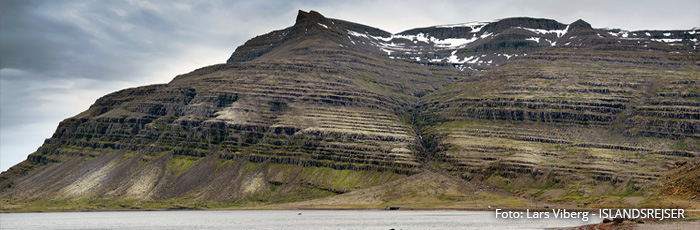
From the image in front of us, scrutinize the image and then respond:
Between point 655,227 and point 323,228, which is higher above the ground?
point 655,227

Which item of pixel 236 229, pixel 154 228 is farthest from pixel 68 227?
pixel 236 229

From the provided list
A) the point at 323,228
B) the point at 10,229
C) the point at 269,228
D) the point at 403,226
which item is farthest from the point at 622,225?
the point at 10,229

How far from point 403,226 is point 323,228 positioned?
20309 millimetres

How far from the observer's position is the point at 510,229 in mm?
137750

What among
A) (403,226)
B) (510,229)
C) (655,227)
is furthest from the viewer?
(403,226)

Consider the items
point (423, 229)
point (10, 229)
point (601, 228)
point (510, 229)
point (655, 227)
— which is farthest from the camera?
point (10, 229)

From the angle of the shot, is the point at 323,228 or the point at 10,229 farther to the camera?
the point at 10,229

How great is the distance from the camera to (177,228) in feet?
558

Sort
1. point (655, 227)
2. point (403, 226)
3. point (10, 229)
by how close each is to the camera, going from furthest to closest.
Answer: point (10, 229)
point (403, 226)
point (655, 227)

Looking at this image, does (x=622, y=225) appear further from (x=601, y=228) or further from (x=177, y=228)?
(x=177, y=228)

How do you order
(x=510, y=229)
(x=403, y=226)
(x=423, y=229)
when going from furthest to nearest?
(x=403, y=226) < (x=423, y=229) < (x=510, y=229)

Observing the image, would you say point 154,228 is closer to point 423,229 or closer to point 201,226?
point 201,226

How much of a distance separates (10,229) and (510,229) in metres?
142

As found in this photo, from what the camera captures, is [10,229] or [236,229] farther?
[10,229]
